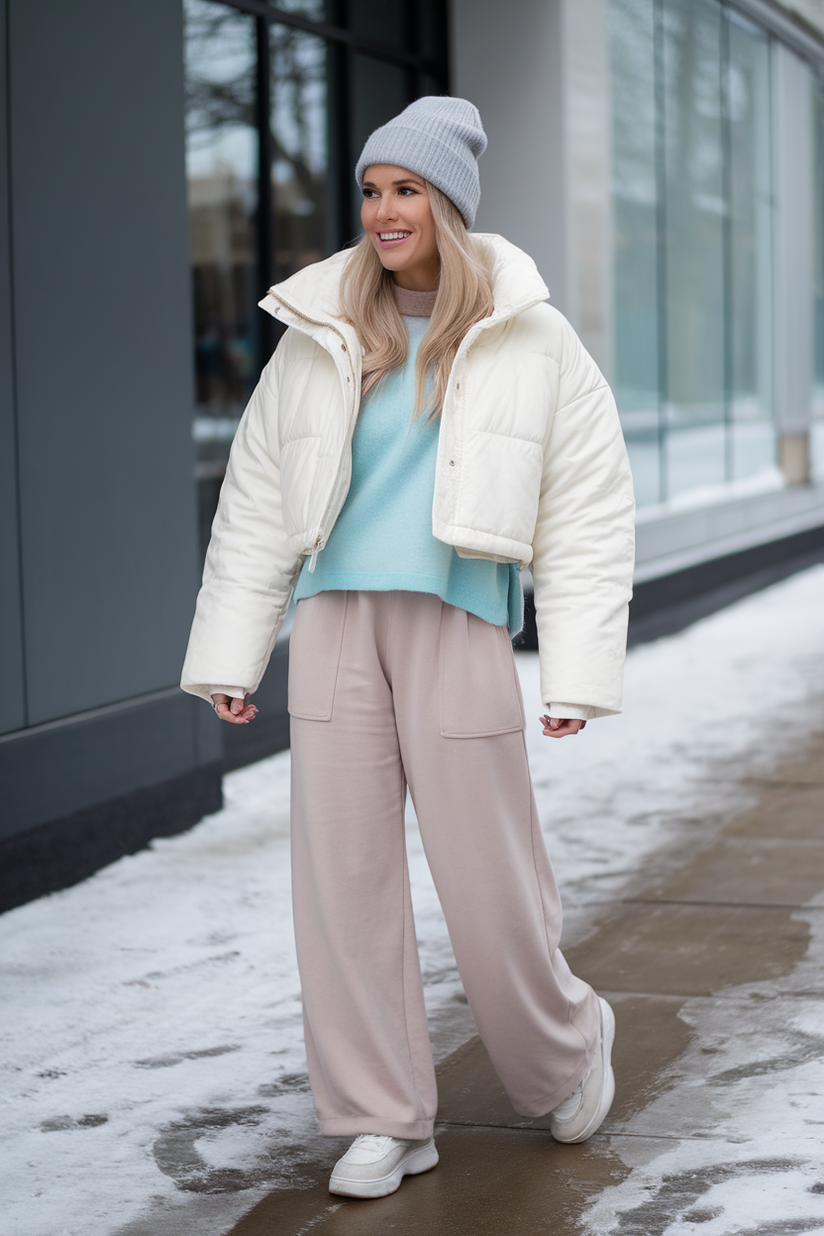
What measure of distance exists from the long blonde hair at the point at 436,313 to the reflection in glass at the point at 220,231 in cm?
584

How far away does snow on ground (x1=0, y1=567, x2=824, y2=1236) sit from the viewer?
332cm

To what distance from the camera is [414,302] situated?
313cm

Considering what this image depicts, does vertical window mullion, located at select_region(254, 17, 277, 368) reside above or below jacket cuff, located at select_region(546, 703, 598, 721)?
above

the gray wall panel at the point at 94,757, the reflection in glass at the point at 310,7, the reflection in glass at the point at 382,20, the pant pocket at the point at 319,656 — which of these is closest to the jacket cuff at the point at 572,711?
the pant pocket at the point at 319,656

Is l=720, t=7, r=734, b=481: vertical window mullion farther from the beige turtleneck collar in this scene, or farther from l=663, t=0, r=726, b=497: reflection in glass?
the beige turtleneck collar

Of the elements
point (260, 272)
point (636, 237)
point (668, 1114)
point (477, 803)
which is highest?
point (636, 237)

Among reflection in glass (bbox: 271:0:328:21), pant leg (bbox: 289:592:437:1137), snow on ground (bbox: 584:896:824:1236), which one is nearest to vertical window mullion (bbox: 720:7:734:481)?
reflection in glass (bbox: 271:0:328:21)

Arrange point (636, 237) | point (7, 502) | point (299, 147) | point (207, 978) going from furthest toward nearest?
point (636, 237) → point (299, 147) → point (7, 502) → point (207, 978)

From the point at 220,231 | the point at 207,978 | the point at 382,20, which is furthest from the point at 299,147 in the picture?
the point at 207,978

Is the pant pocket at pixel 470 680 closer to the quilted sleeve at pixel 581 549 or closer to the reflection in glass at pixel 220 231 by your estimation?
the quilted sleeve at pixel 581 549

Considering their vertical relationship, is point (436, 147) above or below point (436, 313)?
above

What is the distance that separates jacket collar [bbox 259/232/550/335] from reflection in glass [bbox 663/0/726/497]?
1022 centimetres

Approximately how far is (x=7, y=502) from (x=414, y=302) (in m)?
2.37

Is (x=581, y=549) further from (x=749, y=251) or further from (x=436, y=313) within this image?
(x=749, y=251)
